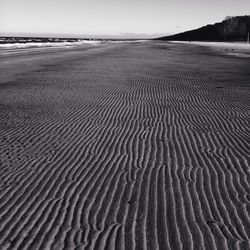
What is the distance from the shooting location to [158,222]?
5723 mm

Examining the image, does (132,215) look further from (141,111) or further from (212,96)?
(212,96)

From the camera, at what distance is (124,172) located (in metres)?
7.72

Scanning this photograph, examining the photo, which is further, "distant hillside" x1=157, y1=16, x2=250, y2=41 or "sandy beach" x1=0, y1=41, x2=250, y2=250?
"distant hillside" x1=157, y1=16, x2=250, y2=41

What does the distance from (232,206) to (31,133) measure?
6.16 m

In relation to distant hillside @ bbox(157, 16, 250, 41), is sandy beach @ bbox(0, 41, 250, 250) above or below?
above

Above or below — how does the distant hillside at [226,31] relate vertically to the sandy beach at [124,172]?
below

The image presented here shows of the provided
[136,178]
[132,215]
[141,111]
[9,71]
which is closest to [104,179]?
[136,178]

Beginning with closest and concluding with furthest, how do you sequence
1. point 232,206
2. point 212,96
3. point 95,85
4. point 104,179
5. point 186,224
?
point 186,224 → point 232,206 → point 104,179 → point 212,96 → point 95,85

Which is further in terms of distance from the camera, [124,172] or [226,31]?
[226,31]

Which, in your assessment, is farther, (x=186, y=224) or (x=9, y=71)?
(x=9, y=71)

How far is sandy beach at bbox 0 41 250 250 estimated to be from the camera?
5.41 m

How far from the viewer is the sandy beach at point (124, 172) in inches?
213

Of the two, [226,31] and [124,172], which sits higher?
[124,172]

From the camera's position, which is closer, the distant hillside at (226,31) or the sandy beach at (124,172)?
the sandy beach at (124,172)
